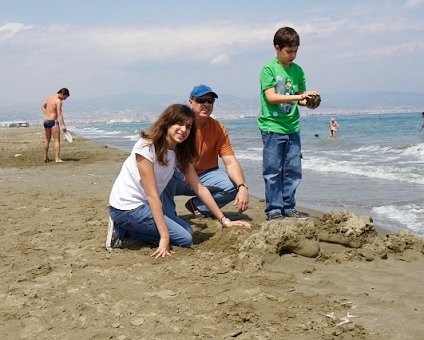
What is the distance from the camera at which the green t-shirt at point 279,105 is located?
4.91 m

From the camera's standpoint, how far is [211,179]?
5.10m

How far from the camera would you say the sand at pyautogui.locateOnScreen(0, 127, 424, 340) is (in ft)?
8.77

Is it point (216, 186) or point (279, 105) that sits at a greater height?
point (279, 105)

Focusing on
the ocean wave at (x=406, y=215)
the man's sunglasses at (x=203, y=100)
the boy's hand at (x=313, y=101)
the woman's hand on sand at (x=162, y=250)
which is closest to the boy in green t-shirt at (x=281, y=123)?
the boy's hand at (x=313, y=101)

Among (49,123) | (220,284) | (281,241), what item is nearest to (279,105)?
(281,241)

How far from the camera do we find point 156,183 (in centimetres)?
402

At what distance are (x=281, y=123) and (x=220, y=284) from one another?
2142mm

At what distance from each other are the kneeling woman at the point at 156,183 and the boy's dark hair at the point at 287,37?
1.40m

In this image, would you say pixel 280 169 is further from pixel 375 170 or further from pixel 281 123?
pixel 375 170

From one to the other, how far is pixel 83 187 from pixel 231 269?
4955mm

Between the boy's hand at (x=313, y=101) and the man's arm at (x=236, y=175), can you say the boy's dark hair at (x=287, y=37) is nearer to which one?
the boy's hand at (x=313, y=101)

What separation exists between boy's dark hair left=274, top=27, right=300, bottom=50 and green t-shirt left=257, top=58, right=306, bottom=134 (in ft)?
0.81

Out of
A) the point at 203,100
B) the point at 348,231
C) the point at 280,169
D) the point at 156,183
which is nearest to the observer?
the point at 156,183

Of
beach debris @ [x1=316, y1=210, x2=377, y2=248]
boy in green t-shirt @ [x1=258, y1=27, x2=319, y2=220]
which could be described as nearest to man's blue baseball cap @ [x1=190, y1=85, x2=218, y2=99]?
boy in green t-shirt @ [x1=258, y1=27, x2=319, y2=220]
